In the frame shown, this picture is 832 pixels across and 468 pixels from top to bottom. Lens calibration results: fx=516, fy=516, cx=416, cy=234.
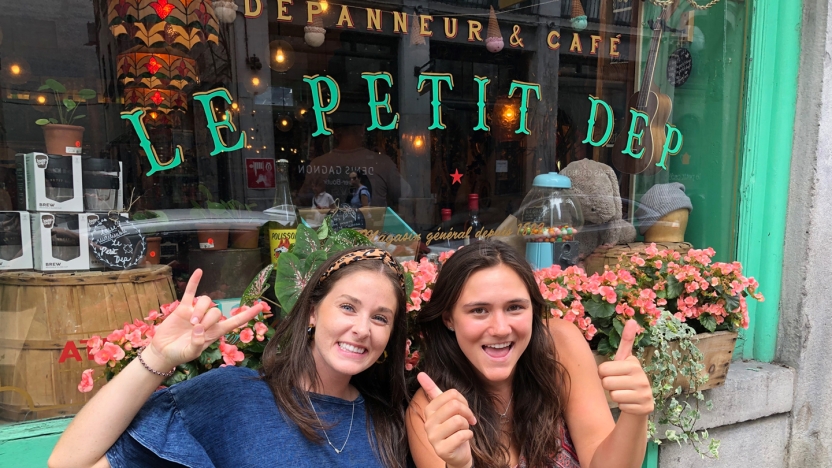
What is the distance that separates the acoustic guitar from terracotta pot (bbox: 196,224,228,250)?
2545 millimetres

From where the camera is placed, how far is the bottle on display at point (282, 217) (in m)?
2.82

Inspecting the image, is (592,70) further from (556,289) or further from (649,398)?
(649,398)

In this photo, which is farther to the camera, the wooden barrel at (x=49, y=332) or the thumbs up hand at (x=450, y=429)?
the wooden barrel at (x=49, y=332)

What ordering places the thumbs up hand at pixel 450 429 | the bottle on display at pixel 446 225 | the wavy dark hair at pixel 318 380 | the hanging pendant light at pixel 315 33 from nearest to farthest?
the thumbs up hand at pixel 450 429, the wavy dark hair at pixel 318 380, the hanging pendant light at pixel 315 33, the bottle on display at pixel 446 225

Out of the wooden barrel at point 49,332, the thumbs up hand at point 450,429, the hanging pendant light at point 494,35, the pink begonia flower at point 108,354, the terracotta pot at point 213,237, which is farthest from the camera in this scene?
the hanging pendant light at point 494,35

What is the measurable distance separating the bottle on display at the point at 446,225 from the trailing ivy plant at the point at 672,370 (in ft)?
4.74

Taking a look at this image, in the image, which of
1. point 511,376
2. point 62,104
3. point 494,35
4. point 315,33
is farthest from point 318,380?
point 494,35

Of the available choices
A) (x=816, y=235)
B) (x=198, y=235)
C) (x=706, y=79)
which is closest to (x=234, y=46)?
(x=198, y=235)

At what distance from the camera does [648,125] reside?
343cm

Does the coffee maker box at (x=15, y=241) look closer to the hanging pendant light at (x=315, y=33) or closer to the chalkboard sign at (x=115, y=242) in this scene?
the chalkboard sign at (x=115, y=242)

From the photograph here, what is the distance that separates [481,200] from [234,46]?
192cm

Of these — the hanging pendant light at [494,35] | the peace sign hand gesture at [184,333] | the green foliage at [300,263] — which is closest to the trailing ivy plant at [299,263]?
the green foliage at [300,263]

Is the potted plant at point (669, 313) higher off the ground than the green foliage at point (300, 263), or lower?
lower

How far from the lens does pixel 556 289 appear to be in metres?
2.10
